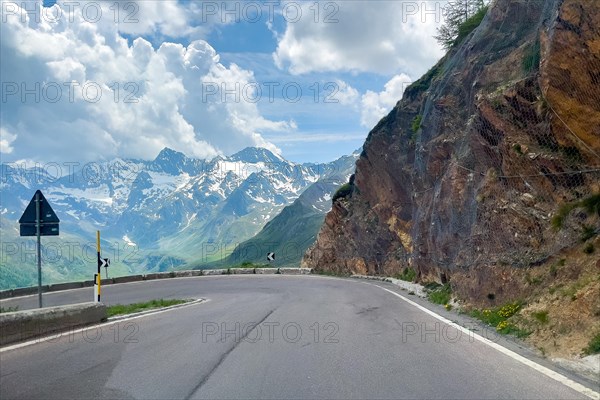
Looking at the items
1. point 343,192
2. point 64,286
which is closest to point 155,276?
point 64,286

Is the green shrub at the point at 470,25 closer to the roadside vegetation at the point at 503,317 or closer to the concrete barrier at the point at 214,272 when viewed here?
the roadside vegetation at the point at 503,317

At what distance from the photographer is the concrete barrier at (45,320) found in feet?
26.9

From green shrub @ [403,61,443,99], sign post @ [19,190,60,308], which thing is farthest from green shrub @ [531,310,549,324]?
green shrub @ [403,61,443,99]

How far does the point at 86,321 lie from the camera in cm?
1081

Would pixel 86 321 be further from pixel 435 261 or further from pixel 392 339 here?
pixel 435 261

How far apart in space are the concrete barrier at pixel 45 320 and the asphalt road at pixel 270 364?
401 millimetres

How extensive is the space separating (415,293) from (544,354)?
527 inches

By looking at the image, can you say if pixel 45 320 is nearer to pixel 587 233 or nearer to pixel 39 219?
pixel 39 219

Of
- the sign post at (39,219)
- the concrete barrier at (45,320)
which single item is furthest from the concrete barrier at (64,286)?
the concrete barrier at (45,320)

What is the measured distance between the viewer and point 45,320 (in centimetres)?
925

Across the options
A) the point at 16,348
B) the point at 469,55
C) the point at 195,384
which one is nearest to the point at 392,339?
the point at 195,384

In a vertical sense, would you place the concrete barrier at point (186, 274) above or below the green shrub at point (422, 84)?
below

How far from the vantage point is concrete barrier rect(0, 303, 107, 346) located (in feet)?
26.9

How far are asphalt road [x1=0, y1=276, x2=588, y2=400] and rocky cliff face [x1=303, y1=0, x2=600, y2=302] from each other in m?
4.09
